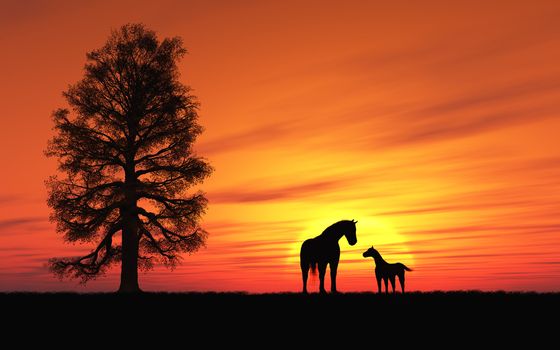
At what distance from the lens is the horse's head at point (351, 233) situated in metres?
26.6

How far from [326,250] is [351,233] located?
1249 millimetres

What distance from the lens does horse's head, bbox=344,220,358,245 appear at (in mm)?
26609

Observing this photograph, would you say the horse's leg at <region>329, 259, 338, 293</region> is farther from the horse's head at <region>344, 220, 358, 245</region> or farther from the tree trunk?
the tree trunk

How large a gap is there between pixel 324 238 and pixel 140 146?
59.1 feet
